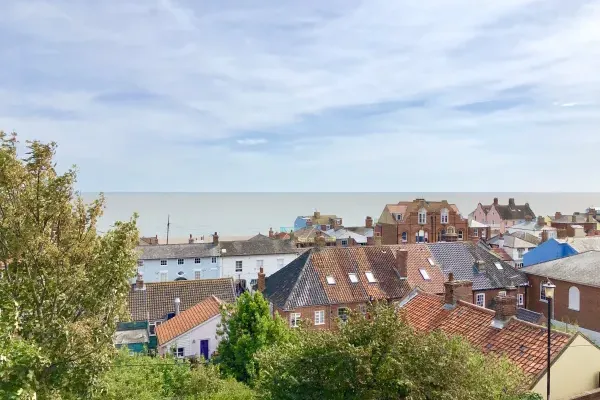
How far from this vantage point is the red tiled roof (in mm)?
31328

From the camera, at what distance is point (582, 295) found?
35.1m

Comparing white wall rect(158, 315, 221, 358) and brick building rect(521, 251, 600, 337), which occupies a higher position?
brick building rect(521, 251, 600, 337)

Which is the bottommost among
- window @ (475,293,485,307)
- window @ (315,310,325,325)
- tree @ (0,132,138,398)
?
window @ (315,310,325,325)

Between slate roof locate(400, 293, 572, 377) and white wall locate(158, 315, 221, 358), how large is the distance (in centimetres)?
1414

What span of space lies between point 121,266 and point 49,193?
2629mm

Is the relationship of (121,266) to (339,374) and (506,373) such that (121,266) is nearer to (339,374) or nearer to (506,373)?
(339,374)

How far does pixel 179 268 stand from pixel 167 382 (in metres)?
40.2

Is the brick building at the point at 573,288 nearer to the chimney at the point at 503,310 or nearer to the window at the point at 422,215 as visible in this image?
the chimney at the point at 503,310

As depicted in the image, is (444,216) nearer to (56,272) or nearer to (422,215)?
(422,215)

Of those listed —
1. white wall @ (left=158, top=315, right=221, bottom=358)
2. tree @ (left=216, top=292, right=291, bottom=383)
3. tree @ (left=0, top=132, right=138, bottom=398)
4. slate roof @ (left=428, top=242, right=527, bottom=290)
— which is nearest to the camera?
tree @ (left=0, top=132, right=138, bottom=398)

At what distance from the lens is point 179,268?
6119 cm

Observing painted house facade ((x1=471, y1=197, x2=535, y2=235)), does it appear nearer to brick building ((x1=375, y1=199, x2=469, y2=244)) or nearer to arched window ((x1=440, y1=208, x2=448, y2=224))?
brick building ((x1=375, y1=199, x2=469, y2=244))

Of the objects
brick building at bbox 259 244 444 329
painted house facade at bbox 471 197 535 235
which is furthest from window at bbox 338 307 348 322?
painted house facade at bbox 471 197 535 235

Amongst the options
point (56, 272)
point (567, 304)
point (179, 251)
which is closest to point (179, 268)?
point (179, 251)
